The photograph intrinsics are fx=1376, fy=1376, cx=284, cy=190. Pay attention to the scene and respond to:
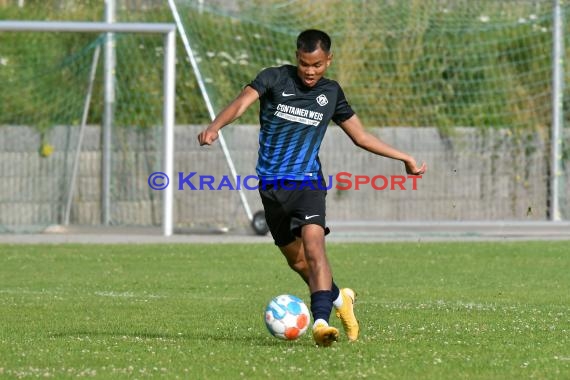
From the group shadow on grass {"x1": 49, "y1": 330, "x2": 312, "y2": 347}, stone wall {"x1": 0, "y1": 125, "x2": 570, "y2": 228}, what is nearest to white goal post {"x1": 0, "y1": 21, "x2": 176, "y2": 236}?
stone wall {"x1": 0, "y1": 125, "x2": 570, "y2": 228}

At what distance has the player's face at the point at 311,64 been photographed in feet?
30.7

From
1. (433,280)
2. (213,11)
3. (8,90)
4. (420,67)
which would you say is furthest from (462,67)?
(433,280)

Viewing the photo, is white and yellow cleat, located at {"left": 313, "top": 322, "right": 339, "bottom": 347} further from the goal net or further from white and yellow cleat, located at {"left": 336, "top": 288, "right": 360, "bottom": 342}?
the goal net

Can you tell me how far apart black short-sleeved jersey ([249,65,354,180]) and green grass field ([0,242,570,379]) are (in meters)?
1.21

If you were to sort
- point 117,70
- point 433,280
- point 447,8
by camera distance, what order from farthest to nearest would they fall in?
point 447,8
point 117,70
point 433,280

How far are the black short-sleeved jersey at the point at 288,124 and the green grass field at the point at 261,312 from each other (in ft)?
3.97

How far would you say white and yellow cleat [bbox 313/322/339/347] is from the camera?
8.84 m

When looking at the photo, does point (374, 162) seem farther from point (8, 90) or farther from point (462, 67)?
point (8, 90)

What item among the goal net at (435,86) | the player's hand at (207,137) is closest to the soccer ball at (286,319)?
the player's hand at (207,137)

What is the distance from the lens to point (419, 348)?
29.4 ft

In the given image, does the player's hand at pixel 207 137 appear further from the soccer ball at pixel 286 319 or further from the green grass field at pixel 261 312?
the green grass field at pixel 261 312

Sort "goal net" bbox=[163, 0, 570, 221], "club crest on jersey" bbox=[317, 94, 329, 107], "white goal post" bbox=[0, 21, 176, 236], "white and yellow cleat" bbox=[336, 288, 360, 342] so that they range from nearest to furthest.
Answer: "white and yellow cleat" bbox=[336, 288, 360, 342] < "club crest on jersey" bbox=[317, 94, 329, 107] < "white goal post" bbox=[0, 21, 176, 236] < "goal net" bbox=[163, 0, 570, 221]

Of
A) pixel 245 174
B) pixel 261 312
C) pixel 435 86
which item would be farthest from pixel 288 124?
pixel 435 86

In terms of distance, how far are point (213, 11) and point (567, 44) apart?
22.4 feet
